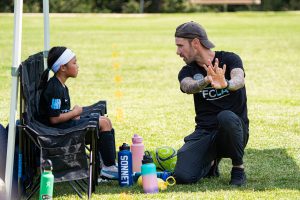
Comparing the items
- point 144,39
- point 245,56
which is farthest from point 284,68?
point 144,39

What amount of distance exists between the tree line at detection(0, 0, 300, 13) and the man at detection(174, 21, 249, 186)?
5032 cm

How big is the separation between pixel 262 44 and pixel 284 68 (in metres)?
8.58

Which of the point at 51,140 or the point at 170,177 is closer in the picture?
the point at 51,140

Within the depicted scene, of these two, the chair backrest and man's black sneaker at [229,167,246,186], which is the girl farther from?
man's black sneaker at [229,167,246,186]

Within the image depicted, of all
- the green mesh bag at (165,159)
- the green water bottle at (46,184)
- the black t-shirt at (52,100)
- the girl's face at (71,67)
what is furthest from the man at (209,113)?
the green water bottle at (46,184)

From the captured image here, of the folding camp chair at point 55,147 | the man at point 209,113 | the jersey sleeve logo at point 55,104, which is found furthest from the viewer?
the man at point 209,113

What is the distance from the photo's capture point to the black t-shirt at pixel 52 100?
23.8ft

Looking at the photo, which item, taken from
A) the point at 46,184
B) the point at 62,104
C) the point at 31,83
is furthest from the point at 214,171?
the point at 46,184

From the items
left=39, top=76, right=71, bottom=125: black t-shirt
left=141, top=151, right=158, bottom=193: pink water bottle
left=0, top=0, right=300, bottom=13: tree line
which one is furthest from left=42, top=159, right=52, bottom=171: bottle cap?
left=0, top=0, right=300, bottom=13: tree line

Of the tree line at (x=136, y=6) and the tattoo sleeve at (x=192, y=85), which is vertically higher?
the tattoo sleeve at (x=192, y=85)

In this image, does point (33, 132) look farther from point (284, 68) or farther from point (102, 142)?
point (284, 68)

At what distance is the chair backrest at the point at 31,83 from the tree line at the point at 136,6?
50.0 m

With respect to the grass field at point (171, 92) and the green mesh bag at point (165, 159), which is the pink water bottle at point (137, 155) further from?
the grass field at point (171, 92)

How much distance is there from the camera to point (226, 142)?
739 cm
